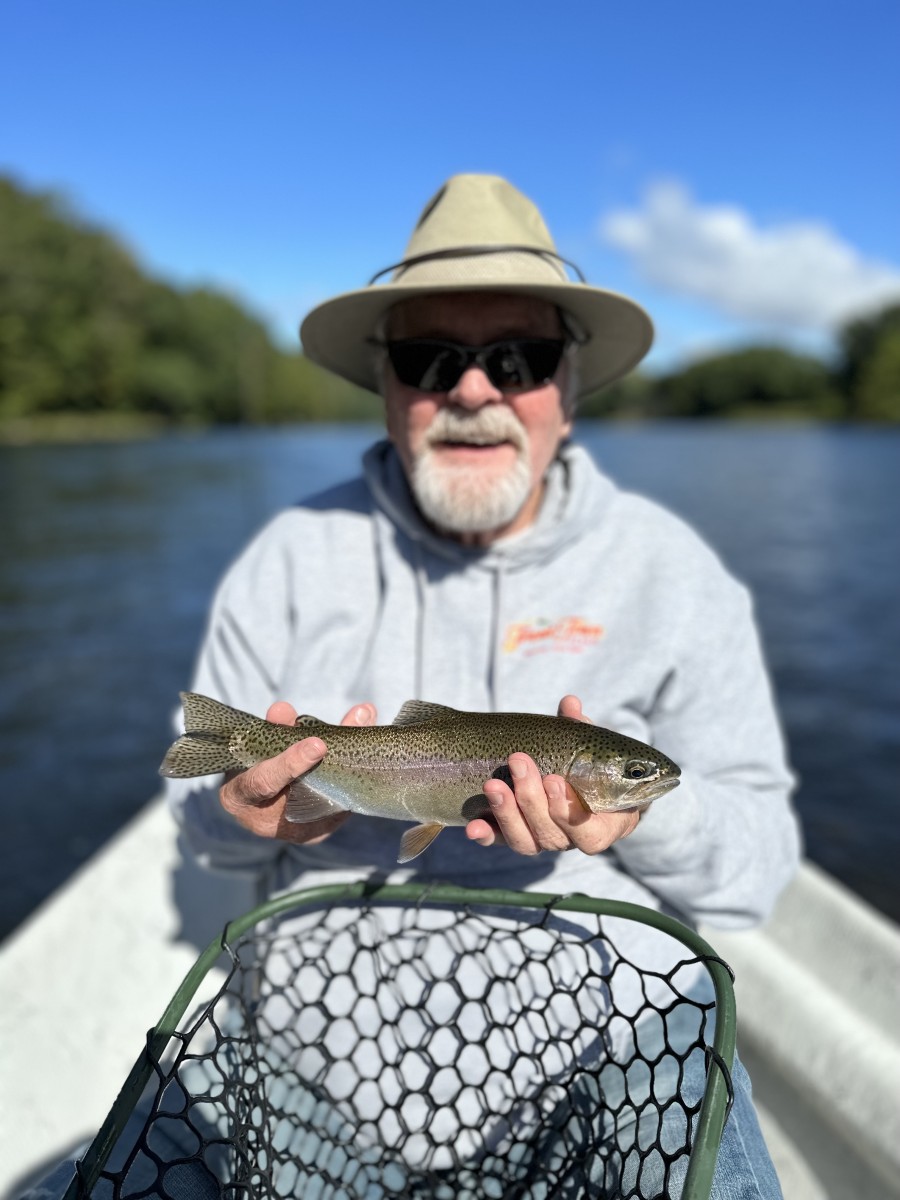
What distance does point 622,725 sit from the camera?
285 centimetres

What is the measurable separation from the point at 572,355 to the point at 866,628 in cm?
1449

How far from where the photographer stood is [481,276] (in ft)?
9.45

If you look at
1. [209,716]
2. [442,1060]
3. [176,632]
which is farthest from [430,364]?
[176,632]

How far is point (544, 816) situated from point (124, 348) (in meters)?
81.7

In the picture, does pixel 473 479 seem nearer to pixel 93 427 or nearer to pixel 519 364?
pixel 519 364

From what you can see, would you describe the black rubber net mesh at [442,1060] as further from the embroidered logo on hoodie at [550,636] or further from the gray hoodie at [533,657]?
the embroidered logo on hoodie at [550,636]

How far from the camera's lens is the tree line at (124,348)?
6750cm

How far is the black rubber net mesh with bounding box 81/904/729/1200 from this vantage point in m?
2.41

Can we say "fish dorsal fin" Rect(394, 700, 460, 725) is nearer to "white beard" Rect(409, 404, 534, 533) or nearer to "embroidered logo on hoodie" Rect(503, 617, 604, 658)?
"embroidered logo on hoodie" Rect(503, 617, 604, 658)

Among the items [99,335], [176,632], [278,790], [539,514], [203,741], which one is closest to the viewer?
[278,790]

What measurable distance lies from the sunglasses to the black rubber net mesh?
1.59 m

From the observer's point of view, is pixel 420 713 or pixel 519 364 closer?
pixel 420 713

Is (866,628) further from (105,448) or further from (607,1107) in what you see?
(105,448)

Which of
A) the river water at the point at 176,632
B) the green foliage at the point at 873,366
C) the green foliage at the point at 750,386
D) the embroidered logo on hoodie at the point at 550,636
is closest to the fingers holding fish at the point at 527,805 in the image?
the embroidered logo on hoodie at the point at 550,636
